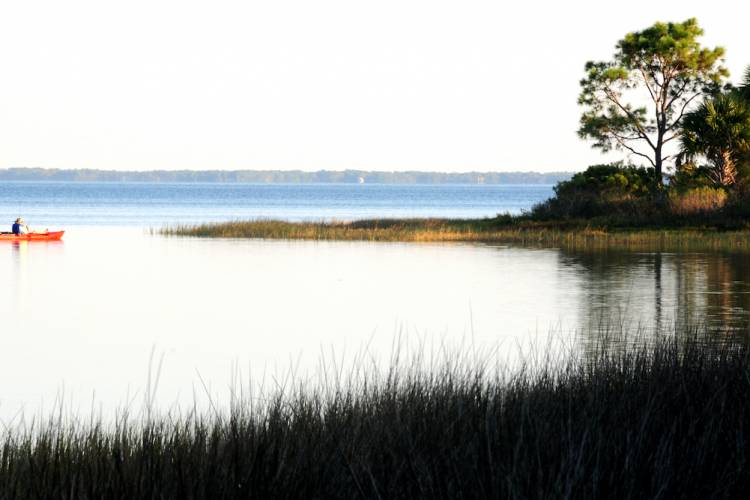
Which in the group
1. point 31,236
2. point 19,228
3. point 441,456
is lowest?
point 441,456

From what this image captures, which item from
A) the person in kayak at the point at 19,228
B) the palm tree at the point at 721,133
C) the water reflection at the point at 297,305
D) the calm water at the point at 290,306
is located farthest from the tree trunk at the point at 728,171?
the person in kayak at the point at 19,228

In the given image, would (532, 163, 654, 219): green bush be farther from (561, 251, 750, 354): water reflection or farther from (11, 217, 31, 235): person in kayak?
(11, 217, 31, 235): person in kayak

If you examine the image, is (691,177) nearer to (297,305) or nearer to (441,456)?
(297,305)

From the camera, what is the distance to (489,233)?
168 ft

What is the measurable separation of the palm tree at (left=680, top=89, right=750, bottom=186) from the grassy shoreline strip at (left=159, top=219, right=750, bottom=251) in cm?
409

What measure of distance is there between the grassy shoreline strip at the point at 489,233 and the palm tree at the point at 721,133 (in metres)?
4.09

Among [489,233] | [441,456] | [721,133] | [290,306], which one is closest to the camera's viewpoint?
[441,456]

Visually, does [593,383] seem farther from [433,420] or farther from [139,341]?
[139,341]

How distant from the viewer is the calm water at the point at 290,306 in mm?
17188

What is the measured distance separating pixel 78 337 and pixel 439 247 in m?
26.1

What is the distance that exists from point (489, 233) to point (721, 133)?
10796 millimetres

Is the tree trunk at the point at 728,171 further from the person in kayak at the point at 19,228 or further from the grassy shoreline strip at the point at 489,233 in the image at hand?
the person in kayak at the point at 19,228

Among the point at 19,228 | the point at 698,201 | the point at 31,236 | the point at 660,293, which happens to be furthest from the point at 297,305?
the point at 19,228

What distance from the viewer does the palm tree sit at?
46656 mm
